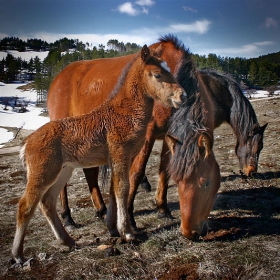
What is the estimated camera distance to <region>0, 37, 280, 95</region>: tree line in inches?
1545

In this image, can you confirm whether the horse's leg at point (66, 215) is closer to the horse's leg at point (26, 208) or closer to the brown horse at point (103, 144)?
the brown horse at point (103, 144)

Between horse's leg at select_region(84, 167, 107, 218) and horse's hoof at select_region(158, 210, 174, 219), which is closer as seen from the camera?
horse's hoof at select_region(158, 210, 174, 219)

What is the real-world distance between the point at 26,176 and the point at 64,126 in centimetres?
90

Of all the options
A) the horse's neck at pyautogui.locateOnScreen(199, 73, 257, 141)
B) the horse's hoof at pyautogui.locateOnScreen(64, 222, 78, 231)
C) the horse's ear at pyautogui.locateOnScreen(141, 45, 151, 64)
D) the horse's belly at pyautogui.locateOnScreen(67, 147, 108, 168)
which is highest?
the horse's ear at pyautogui.locateOnScreen(141, 45, 151, 64)

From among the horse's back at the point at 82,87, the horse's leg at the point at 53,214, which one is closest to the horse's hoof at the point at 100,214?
the horse's leg at the point at 53,214

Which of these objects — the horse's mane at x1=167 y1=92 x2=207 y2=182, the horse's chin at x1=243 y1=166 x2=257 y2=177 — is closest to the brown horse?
the horse's mane at x1=167 y1=92 x2=207 y2=182

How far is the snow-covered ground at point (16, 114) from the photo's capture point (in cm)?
3229

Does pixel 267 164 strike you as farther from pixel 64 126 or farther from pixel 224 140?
pixel 64 126

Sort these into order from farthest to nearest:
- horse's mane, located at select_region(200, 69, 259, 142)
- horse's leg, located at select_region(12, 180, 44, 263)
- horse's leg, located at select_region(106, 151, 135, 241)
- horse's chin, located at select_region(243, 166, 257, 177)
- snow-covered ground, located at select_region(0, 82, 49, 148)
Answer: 1. snow-covered ground, located at select_region(0, 82, 49, 148)
2. horse's chin, located at select_region(243, 166, 257, 177)
3. horse's mane, located at select_region(200, 69, 259, 142)
4. horse's leg, located at select_region(106, 151, 135, 241)
5. horse's leg, located at select_region(12, 180, 44, 263)

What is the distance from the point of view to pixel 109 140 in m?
4.09

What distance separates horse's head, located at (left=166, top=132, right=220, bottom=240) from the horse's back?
2589mm

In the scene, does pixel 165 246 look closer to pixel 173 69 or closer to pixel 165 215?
pixel 165 215

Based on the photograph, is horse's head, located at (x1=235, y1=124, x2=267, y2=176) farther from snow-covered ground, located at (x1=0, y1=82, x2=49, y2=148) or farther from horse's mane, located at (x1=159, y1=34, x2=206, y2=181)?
snow-covered ground, located at (x1=0, y1=82, x2=49, y2=148)

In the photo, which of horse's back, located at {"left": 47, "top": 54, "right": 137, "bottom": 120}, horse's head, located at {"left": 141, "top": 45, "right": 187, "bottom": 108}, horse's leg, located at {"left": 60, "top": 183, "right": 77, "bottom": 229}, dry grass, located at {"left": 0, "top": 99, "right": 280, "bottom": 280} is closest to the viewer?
dry grass, located at {"left": 0, "top": 99, "right": 280, "bottom": 280}
